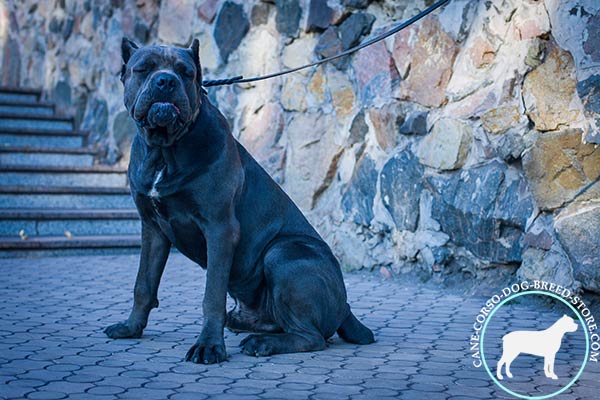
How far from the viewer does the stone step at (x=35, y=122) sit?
9.23 meters

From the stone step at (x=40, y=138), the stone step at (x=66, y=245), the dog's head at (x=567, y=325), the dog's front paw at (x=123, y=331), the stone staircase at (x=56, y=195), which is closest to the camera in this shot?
the dog's head at (x=567, y=325)

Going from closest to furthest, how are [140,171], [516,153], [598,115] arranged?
[140,171] < [598,115] < [516,153]

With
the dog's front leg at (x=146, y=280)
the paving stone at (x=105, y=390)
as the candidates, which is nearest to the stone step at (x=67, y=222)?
the dog's front leg at (x=146, y=280)

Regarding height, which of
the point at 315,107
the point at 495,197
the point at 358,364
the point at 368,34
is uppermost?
the point at 368,34

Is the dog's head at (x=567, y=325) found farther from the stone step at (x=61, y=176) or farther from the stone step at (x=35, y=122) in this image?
the stone step at (x=35, y=122)

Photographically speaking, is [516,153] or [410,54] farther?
[410,54]

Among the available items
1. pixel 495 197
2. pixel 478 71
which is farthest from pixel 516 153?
pixel 478 71

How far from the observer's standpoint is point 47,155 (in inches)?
335

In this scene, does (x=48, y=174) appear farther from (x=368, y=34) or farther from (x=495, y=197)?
(x=495, y=197)

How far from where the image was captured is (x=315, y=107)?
6.32 meters

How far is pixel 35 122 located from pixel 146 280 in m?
6.23

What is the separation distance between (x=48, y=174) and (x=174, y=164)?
4849 mm

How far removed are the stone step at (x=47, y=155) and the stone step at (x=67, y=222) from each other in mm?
1283

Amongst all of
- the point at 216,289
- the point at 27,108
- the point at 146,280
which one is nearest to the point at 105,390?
the point at 216,289
